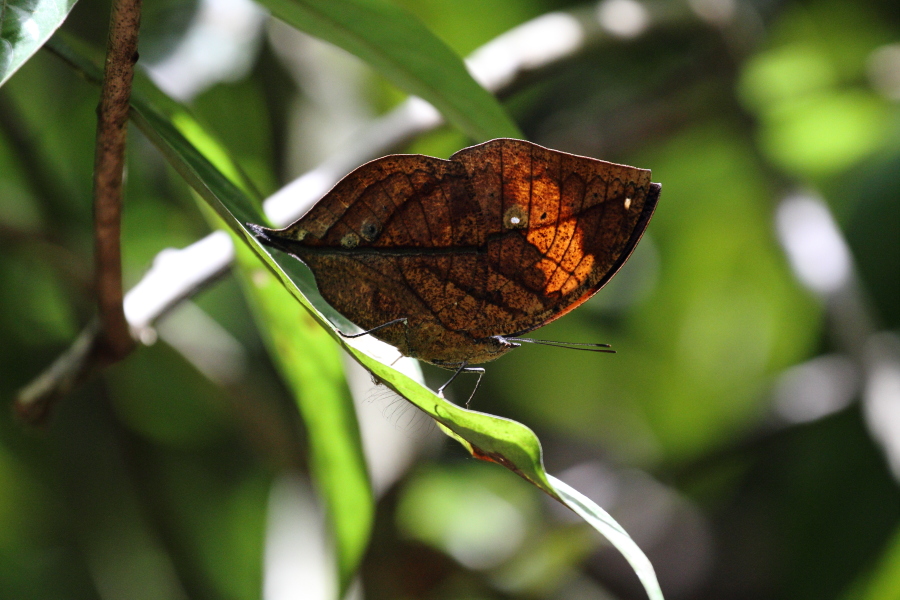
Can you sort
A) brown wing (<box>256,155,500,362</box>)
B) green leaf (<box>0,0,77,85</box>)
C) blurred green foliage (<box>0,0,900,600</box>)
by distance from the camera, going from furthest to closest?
blurred green foliage (<box>0,0,900,600</box>) → brown wing (<box>256,155,500,362</box>) → green leaf (<box>0,0,77,85</box>)

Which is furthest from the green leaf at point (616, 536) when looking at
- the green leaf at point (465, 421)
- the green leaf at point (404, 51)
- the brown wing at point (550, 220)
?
the green leaf at point (404, 51)

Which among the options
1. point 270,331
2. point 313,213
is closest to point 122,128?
point 313,213

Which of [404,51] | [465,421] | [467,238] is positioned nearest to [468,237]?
[467,238]

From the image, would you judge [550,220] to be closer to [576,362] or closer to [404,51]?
A: [404,51]

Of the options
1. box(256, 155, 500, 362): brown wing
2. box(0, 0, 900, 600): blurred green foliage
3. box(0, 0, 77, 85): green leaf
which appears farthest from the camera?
box(0, 0, 900, 600): blurred green foliage

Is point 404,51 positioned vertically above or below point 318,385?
above

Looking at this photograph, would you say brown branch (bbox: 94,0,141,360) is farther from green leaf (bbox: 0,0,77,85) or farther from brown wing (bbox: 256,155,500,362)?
brown wing (bbox: 256,155,500,362)

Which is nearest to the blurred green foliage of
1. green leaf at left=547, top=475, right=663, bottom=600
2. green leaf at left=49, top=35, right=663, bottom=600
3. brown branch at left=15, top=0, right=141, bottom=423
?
brown branch at left=15, top=0, right=141, bottom=423

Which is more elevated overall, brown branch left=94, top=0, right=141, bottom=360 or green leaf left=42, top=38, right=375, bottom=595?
brown branch left=94, top=0, right=141, bottom=360
